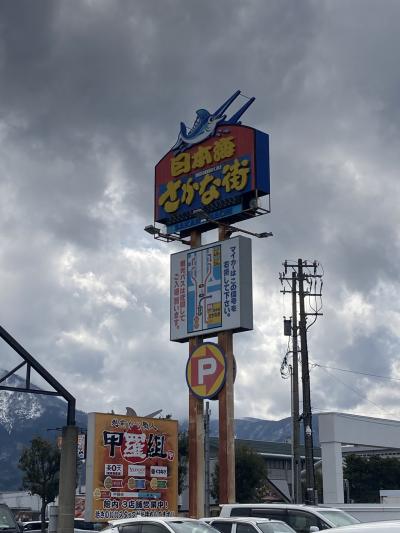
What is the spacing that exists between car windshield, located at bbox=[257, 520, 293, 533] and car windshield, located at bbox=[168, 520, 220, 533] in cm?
160

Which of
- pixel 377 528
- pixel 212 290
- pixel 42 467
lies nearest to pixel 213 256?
pixel 212 290

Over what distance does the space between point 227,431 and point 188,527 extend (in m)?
12.5

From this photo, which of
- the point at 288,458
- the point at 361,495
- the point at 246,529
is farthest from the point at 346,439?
the point at 288,458

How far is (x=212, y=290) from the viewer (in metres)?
30.8

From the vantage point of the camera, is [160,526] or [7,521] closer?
[160,526]

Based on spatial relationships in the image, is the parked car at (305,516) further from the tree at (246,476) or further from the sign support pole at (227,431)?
the tree at (246,476)

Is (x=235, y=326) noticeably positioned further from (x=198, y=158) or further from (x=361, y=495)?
(x=361, y=495)

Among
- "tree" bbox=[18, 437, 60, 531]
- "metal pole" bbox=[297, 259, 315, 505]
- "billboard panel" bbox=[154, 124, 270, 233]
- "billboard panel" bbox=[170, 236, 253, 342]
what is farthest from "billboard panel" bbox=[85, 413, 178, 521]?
"tree" bbox=[18, 437, 60, 531]

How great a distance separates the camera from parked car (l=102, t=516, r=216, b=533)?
16.8m

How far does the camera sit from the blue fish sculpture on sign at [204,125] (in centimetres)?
3300

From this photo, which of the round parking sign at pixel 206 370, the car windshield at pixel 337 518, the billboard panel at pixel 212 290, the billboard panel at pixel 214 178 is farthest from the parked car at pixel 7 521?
the billboard panel at pixel 214 178

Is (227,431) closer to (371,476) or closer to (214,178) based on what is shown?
(214,178)

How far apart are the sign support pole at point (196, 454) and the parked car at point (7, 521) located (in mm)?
9073

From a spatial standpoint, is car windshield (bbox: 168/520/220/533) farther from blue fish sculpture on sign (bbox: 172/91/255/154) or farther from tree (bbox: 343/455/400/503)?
tree (bbox: 343/455/400/503)
